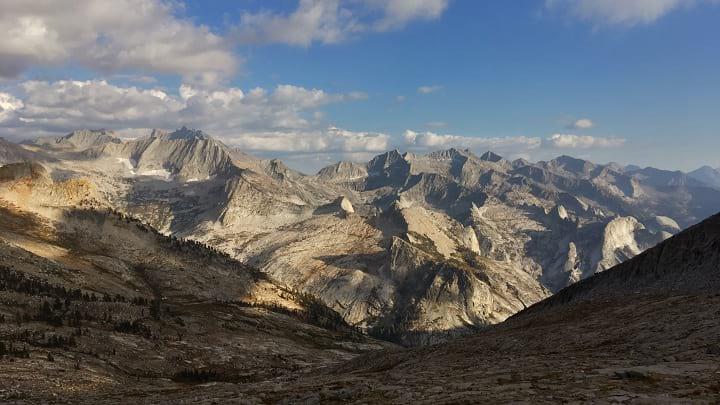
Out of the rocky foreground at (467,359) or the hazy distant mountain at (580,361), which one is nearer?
the hazy distant mountain at (580,361)

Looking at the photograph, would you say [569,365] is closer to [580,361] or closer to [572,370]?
[580,361]

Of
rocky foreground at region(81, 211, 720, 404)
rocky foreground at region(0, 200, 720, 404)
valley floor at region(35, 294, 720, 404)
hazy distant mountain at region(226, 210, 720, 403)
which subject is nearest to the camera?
valley floor at region(35, 294, 720, 404)

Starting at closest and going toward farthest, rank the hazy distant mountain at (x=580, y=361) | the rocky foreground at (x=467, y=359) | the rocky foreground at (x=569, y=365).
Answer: the rocky foreground at (x=569, y=365) → the hazy distant mountain at (x=580, y=361) → the rocky foreground at (x=467, y=359)

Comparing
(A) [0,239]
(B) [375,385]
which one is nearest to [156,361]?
(B) [375,385]

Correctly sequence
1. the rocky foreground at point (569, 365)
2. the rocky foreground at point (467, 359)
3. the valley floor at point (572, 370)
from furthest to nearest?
1. the rocky foreground at point (467, 359)
2. the rocky foreground at point (569, 365)
3. the valley floor at point (572, 370)

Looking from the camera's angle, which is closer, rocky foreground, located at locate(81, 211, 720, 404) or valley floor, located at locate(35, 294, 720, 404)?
valley floor, located at locate(35, 294, 720, 404)

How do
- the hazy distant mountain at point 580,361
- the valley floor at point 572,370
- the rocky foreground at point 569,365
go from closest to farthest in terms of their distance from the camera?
1. the valley floor at point 572,370
2. the rocky foreground at point 569,365
3. the hazy distant mountain at point 580,361

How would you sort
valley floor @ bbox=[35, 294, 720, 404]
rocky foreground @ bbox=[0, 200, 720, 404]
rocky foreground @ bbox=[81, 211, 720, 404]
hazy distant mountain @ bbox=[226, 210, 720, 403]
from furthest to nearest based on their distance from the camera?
rocky foreground @ bbox=[0, 200, 720, 404], hazy distant mountain @ bbox=[226, 210, 720, 403], rocky foreground @ bbox=[81, 211, 720, 404], valley floor @ bbox=[35, 294, 720, 404]

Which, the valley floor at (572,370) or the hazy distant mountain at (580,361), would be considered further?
the hazy distant mountain at (580,361)

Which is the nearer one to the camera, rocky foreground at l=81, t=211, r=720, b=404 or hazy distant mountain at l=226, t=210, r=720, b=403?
rocky foreground at l=81, t=211, r=720, b=404

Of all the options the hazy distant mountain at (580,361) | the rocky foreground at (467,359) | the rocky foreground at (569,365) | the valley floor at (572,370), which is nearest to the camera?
the valley floor at (572,370)

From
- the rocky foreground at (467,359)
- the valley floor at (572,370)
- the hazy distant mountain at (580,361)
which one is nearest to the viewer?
the valley floor at (572,370)

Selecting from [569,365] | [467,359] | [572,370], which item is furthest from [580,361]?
[467,359]

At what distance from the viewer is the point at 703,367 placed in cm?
2497
